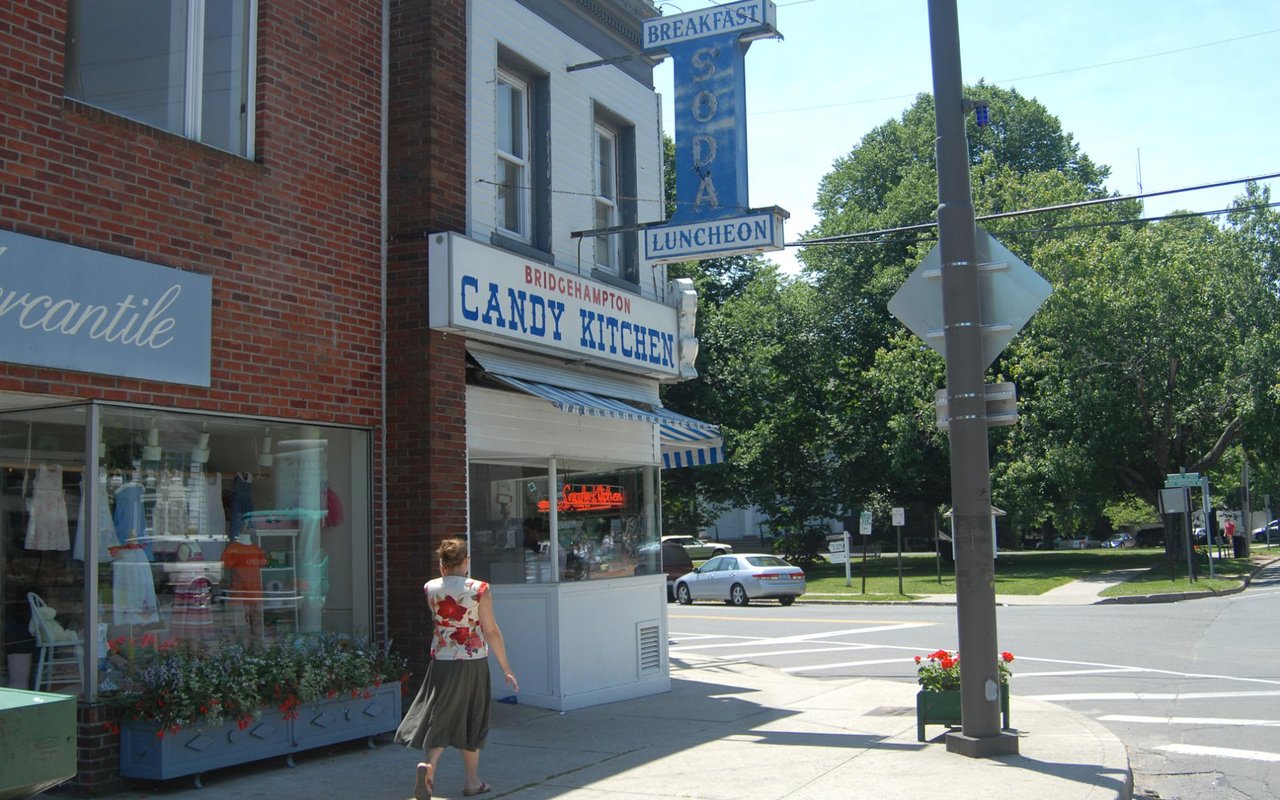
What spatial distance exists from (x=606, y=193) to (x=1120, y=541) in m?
71.4

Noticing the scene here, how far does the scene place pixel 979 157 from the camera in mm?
47062

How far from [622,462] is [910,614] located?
47.7 feet

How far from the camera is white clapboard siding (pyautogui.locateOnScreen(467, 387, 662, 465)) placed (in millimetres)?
10695

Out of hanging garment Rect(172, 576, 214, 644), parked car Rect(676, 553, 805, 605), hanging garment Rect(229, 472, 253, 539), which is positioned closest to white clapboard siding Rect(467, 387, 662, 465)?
hanging garment Rect(229, 472, 253, 539)

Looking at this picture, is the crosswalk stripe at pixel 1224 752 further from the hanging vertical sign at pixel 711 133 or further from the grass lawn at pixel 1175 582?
the grass lawn at pixel 1175 582

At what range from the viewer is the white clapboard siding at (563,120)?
10828 millimetres

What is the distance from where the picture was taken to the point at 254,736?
7.96 meters

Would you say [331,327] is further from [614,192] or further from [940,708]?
[940,708]

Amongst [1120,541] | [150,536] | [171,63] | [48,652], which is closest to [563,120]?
[171,63]

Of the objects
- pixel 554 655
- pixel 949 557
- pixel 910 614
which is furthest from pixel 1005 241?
pixel 554 655

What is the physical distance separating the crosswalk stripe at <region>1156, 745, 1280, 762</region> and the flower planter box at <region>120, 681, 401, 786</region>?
6333 mm

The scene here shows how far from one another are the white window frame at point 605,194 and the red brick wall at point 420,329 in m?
2.61

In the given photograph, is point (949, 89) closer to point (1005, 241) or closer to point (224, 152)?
point (224, 152)

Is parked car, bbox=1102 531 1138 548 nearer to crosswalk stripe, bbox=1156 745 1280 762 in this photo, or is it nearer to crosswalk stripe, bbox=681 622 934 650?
crosswalk stripe, bbox=681 622 934 650
